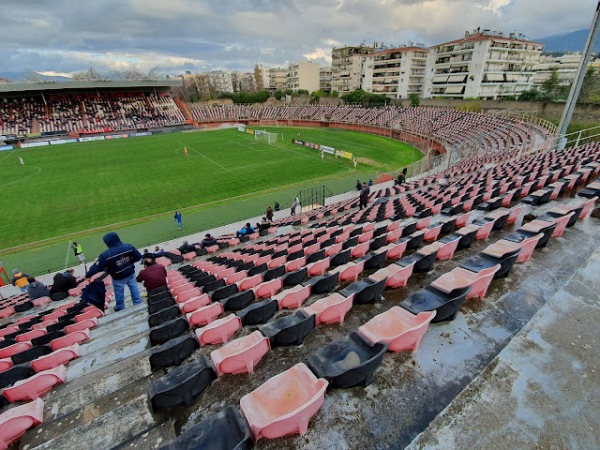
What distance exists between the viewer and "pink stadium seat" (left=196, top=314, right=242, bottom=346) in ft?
13.6

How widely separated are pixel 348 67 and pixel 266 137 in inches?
2143

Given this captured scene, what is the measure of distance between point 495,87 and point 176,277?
75.6 m

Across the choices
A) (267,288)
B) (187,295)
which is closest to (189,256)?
(187,295)

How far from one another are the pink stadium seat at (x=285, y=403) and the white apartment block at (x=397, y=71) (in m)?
82.1

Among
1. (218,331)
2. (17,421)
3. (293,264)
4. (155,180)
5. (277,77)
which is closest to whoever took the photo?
(17,421)

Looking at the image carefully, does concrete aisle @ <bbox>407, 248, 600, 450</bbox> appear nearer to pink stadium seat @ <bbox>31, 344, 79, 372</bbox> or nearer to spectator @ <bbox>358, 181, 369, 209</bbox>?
pink stadium seat @ <bbox>31, 344, 79, 372</bbox>

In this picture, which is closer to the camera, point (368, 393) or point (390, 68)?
point (368, 393)

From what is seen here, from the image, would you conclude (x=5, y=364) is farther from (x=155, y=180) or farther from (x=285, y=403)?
(x=155, y=180)

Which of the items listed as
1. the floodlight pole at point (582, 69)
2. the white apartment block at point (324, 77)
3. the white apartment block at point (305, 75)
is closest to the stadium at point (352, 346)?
the floodlight pole at point (582, 69)

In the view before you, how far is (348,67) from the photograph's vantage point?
89.2 metres

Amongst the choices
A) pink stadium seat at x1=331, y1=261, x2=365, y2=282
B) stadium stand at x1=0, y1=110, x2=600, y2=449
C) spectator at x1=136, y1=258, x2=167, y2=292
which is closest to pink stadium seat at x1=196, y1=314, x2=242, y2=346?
stadium stand at x1=0, y1=110, x2=600, y2=449

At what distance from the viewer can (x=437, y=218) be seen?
384 inches

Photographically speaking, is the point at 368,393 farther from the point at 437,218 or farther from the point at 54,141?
the point at 54,141

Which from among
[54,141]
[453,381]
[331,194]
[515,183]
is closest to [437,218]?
[515,183]
